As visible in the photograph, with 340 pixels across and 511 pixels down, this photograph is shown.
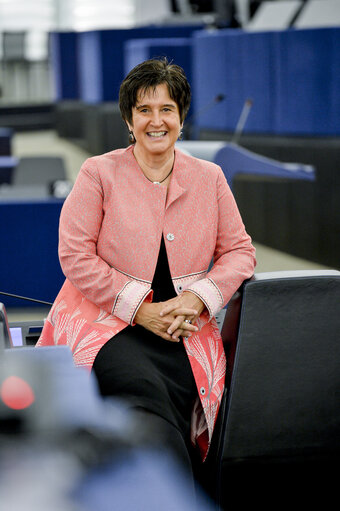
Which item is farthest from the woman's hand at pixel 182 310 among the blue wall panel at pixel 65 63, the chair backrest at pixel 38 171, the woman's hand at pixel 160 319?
the blue wall panel at pixel 65 63

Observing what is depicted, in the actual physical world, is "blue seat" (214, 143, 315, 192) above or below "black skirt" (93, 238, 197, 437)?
above

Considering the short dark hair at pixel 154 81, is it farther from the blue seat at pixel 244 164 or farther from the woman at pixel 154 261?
the blue seat at pixel 244 164

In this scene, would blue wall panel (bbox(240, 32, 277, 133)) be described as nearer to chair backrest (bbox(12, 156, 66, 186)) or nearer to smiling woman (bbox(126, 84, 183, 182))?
chair backrest (bbox(12, 156, 66, 186))

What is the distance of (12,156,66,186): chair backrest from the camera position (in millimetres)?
5426

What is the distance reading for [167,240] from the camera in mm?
1686

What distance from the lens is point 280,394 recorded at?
1.53 meters

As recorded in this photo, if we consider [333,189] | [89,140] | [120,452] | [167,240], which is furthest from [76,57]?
[120,452]

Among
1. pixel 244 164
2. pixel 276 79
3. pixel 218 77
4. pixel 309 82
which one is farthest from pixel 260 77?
pixel 244 164

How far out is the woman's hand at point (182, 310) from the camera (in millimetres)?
1598

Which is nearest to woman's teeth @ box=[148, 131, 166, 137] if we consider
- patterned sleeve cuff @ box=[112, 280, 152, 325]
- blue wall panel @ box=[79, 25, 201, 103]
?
patterned sleeve cuff @ box=[112, 280, 152, 325]

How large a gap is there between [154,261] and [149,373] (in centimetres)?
26

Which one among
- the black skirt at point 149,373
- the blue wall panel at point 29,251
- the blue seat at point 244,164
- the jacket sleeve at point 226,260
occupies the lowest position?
the blue wall panel at point 29,251

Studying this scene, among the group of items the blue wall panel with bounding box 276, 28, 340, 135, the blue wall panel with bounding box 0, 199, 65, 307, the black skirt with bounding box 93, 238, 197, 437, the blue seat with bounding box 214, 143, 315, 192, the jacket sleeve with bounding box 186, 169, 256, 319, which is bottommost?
the blue wall panel with bounding box 0, 199, 65, 307

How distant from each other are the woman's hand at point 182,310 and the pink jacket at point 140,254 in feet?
0.06
